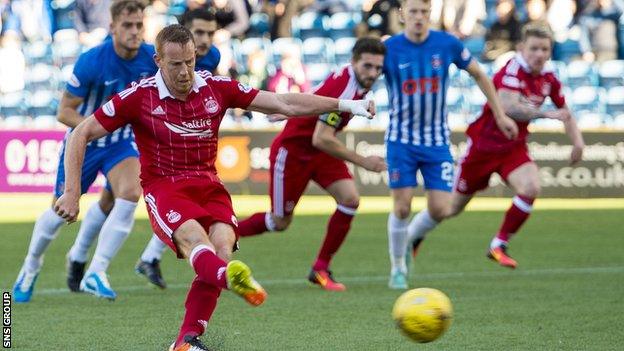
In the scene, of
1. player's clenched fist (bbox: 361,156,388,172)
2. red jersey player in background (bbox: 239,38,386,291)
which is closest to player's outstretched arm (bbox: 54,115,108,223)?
player's clenched fist (bbox: 361,156,388,172)

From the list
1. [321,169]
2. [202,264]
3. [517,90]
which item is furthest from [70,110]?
[517,90]

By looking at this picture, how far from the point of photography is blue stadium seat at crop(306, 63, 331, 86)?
2212 cm

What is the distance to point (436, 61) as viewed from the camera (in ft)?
34.2

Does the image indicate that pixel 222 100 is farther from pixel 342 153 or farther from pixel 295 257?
pixel 295 257

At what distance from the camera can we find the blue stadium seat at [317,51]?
22.4 metres

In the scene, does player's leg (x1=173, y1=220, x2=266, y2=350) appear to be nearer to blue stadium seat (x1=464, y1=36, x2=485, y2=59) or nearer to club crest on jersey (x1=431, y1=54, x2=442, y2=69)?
club crest on jersey (x1=431, y1=54, x2=442, y2=69)

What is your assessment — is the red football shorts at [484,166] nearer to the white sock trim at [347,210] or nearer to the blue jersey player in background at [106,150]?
the white sock trim at [347,210]

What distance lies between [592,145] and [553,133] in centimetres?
58

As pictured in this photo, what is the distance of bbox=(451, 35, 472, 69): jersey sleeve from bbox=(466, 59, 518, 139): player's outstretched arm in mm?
41

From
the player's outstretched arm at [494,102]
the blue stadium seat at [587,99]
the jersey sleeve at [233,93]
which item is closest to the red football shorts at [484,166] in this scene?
the player's outstretched arm at [494,102]

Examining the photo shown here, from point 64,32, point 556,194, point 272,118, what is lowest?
point 556,194

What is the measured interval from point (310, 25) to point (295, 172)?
12.5 metres

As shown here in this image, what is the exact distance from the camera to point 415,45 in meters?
10.4

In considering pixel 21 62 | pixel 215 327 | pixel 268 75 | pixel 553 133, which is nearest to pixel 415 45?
pixel 215 327
